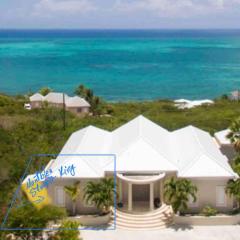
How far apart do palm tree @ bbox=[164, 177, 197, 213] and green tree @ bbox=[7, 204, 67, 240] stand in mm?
7200

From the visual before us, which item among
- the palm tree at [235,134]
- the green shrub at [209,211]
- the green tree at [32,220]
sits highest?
the palm tree at [235,134]

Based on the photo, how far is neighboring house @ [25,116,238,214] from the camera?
25172mm

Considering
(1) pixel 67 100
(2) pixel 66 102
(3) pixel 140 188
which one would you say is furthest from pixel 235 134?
(1) pixel 67 100

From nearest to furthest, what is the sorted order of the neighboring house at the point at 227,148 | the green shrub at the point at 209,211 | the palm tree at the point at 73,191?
the palm tree at the point at 73,191 → the green shrub at the point at 209,211 → the neighboring house at the point at 227,148

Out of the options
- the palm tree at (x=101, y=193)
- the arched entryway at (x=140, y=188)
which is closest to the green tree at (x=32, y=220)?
the palm tree at (x=101, y=193)

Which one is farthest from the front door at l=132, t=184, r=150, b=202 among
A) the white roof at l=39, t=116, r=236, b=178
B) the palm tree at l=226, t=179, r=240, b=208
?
the palm tree at l=226, t=179, r=240, b=208

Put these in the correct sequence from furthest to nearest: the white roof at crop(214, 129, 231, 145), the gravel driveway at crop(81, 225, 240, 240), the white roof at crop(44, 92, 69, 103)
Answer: the white roof at crop(44, 92, 69, 103), the white roof at crop(214, 129, 231, 145), the gravel driveway at crop(81, 225, 240, 240)

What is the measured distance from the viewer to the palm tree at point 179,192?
23953 millimetres

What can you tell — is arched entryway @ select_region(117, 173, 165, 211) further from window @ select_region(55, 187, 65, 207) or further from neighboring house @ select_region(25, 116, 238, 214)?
window @ select_region(55, 187, 65, 207)

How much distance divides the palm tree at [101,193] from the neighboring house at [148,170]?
→ 83 cm

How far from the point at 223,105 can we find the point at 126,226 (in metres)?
37.5

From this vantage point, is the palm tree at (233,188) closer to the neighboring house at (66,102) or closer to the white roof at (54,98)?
the neighboring house at (66,102)

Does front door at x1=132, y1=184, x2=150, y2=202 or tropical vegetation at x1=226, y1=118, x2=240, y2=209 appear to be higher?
tropical vegetation at x1=226, y1=118, x2=240, y2=209

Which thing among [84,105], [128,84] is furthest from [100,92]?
[84,105]
